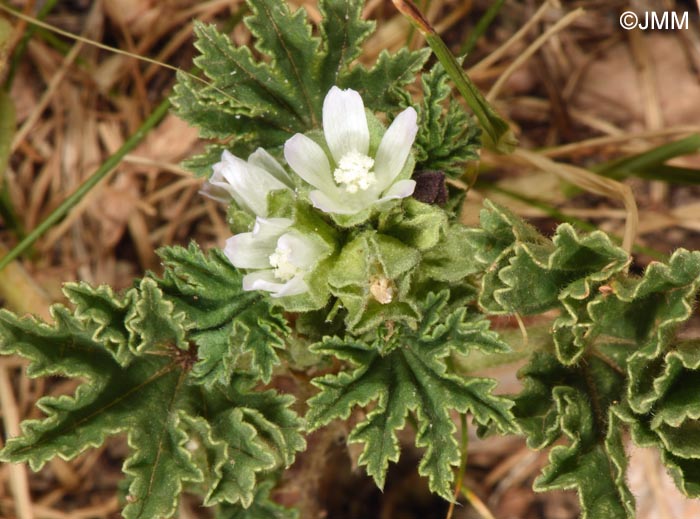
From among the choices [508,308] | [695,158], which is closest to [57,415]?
[508,308]

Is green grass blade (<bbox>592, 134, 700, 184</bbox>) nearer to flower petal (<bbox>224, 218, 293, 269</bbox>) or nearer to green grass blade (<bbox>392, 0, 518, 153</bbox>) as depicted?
green grass blade (<bbox>392, 0, 518, 153</bbox>)

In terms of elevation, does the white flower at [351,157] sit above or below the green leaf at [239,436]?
above

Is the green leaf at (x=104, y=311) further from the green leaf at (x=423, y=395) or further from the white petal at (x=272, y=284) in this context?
the green leaf at (x=423, y=395)

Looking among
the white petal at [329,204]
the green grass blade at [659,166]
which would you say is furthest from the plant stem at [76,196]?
the green grass blade at [659,166]

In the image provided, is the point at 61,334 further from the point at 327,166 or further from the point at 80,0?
the point at 80,0

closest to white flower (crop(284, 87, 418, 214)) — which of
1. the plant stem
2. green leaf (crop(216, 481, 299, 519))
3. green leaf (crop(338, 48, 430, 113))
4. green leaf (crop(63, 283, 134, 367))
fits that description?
green leaf (crop(338, 48, 430, 113))
